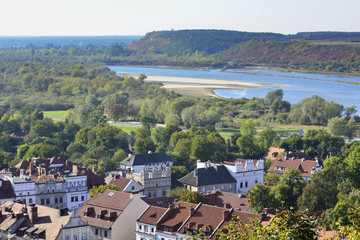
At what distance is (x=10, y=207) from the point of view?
45.6 meters

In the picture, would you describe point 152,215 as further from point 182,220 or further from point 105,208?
point 105,208

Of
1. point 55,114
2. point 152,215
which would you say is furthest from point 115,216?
point 55,114

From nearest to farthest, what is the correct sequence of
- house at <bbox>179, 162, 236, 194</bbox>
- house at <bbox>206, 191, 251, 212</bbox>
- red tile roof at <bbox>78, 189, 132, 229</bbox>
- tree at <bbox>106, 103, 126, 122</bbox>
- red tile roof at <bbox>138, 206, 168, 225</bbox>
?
red tile roof at <bbox>138, 206, 168, 225</bbox>, red tile roof at <bbox>78, 189, 132, 229</bbox>, house at <bbox>206, 191, 251, 212</bbox>, house at <bbox>179, 162, 236, 194</bbox>, tree at <bbox>106, 103, 126, 122</bbox>

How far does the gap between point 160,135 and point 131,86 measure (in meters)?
86.6

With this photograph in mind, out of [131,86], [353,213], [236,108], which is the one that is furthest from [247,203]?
[131,86]

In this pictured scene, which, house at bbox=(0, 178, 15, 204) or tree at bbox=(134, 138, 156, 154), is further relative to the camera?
tree at bbox=(134, 138, 156, 154)

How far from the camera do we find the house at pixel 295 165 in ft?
232

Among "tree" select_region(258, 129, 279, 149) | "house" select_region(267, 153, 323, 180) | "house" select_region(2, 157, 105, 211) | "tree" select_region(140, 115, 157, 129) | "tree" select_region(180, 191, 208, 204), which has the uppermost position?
"tree" select_region(180, 191, 208, 204)

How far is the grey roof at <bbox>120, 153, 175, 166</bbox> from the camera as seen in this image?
66.4 metres

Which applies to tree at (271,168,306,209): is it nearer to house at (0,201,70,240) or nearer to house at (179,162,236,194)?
house at (179,162,236,194)

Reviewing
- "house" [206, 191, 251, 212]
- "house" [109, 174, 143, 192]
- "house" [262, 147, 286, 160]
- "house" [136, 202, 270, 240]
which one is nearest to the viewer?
"house" [136, 202, 270, 240]

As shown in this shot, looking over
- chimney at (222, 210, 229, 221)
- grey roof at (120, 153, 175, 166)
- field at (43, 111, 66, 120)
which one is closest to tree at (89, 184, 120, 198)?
grey roof at (120, 153, 175, 166)

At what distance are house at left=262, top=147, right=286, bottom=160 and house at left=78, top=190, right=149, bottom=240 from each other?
3764cm

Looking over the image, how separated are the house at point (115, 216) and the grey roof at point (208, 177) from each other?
1584cm
